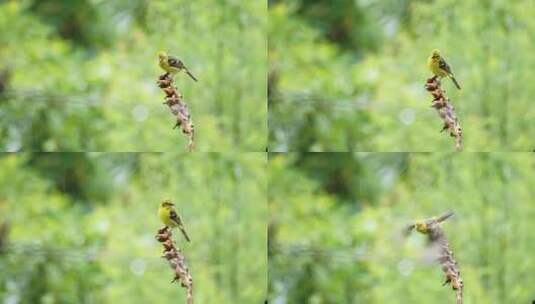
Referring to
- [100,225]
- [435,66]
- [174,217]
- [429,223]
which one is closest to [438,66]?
[435,66]

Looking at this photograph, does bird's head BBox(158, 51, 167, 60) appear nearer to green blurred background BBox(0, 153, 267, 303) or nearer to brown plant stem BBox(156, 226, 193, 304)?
green blurred background BBox(0, 153, 267, 303)

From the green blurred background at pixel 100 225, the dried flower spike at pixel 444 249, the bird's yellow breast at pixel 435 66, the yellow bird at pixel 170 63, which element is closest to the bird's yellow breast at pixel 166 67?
the yellow bird at pixel 170 63

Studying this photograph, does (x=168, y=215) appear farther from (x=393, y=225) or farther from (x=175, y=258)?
(x=393, y=225)

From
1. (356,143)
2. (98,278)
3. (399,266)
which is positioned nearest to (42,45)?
(98,278)

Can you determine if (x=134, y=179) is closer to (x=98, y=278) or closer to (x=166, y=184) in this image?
(x=166, y=184)

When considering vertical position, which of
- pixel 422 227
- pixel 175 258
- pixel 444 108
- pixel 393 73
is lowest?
pixel 175 258

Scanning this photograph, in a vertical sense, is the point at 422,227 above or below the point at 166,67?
below
